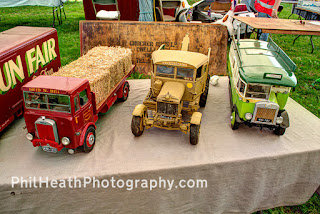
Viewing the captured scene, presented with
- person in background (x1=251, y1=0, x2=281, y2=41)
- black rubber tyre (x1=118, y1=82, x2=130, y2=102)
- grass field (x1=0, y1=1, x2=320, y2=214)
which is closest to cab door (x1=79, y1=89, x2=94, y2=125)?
black rubber tyre (x1=118, y1=82, x2=130, y2=102)

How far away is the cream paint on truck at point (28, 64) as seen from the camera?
17.7ft

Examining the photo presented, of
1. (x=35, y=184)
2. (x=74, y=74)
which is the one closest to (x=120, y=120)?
(x=74, y=74)

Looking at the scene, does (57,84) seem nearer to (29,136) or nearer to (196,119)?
(29,136)

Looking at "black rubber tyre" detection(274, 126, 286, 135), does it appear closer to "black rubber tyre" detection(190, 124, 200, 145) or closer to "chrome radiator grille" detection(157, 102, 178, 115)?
"black rubber tyre" detection(190, 124, 200, 145)

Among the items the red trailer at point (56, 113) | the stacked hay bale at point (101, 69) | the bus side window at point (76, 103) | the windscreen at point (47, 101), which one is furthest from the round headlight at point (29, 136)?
the stacked hay bale at point (101, 69)

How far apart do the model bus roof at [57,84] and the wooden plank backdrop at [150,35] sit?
193 inches

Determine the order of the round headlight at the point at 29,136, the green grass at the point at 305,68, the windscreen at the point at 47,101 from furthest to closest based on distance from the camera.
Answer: the green grass at the point at 305,68 < the round headlight at the point at 29,136 < the windscreen at the point at 47,101

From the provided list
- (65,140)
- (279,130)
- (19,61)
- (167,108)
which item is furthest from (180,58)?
(19,61)

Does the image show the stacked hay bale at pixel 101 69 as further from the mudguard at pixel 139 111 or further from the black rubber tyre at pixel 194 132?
the black rubber tyre at pixel 194 132

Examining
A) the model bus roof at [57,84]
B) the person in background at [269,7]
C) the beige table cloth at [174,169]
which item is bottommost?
the beige table cloth at [174,169]

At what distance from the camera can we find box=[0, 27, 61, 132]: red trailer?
544 centimetres

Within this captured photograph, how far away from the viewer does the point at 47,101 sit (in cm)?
467

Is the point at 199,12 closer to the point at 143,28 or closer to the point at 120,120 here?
the point at 143,28

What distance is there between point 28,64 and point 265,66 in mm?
5769
